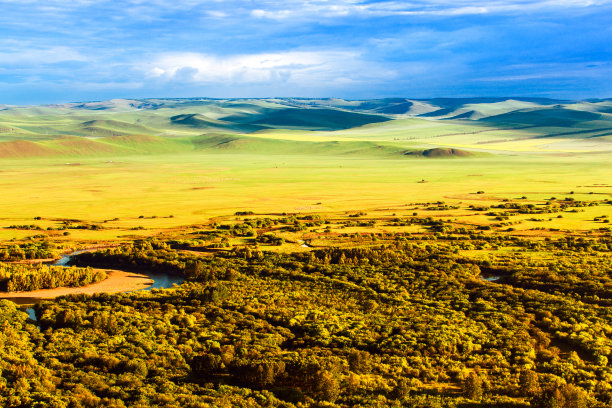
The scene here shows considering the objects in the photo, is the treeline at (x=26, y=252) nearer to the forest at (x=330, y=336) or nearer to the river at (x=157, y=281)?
the river at (x=157, y=281)

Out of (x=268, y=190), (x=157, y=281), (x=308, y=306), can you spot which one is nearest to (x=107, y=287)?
(x=157, y=281)

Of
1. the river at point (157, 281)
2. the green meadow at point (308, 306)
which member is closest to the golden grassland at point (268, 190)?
the green meadow at point (308, 306)

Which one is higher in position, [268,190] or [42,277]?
[268,190]

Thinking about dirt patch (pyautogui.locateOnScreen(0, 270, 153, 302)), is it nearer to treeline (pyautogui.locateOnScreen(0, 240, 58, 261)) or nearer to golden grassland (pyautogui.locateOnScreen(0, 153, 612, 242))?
treeline (pyautogui.locateOnScreen(0, 240, 58, 261))

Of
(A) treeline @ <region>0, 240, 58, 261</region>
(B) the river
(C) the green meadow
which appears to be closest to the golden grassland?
(C) the green meadow

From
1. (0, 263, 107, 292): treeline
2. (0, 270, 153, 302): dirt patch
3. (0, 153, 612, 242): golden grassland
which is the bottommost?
(0, 270, 153, 302): dirt patch

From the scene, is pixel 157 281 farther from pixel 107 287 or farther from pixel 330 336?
pixel 330 336
